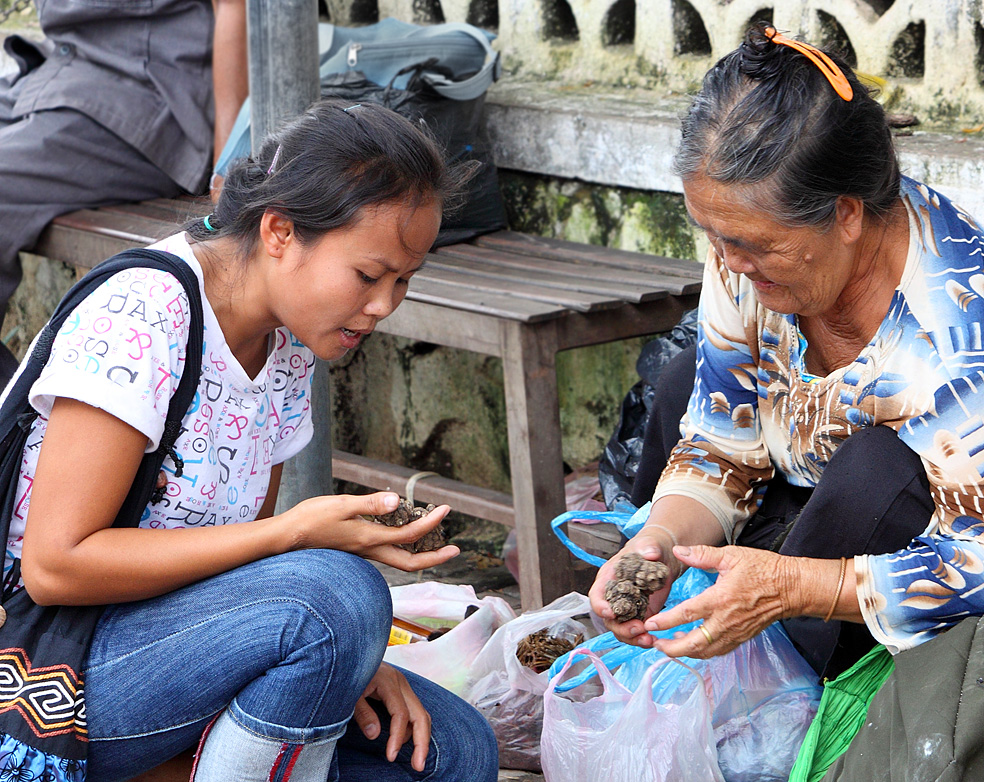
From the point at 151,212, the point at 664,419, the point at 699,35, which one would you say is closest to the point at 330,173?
the point at 664,419

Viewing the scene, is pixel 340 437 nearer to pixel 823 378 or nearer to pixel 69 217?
pixel 69 217

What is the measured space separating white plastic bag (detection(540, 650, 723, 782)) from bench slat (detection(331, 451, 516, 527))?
100cm

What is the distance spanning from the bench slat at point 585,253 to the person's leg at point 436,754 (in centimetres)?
147

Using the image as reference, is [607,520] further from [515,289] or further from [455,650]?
[515,289]

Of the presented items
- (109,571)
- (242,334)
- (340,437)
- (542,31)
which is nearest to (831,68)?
(242,334)

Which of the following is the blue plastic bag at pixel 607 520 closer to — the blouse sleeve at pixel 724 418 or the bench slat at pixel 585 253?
the blouse sleeve at pixel 724 418

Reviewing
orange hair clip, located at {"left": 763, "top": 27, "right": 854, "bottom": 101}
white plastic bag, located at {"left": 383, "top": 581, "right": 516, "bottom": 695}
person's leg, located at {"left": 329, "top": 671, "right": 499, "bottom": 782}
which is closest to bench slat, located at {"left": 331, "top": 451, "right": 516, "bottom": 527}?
white plastic bag, located at {"left": 383, "top": 581, "right": 516, "bottom": 695}

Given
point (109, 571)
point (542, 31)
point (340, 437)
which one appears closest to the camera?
point (109, 571)

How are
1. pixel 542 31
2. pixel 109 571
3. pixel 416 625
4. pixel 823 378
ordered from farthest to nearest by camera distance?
pixel 542 31, pixel 416 625, pixel 823 378, pixel 109 571

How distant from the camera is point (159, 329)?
1892mm

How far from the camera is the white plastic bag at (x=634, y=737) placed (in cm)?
215

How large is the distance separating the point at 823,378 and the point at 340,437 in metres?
2.63

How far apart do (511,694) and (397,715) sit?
19.9 inches

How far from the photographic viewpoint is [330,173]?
197 cm
